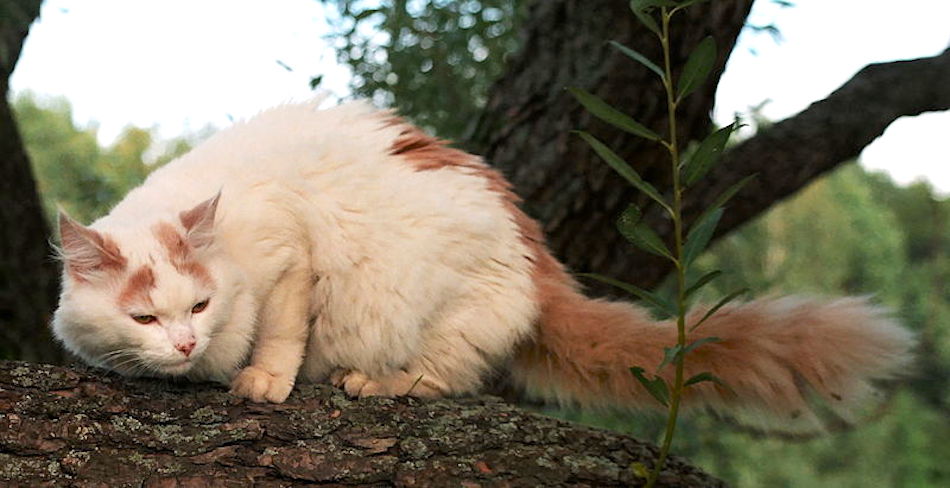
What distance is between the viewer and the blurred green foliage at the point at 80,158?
3877 millimetres

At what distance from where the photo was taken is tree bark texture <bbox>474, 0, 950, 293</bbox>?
8.98ft

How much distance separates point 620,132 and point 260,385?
1.34 metres

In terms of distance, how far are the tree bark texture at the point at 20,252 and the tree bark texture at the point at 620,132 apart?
4.44ft

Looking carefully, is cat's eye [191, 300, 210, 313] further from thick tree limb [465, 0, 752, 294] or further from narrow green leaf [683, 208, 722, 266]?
thick tree limb [465, 0, 752, 294]

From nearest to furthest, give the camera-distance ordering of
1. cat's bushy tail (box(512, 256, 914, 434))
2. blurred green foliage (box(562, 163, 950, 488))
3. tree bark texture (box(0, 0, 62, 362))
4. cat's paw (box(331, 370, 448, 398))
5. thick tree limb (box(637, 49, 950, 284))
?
1. cat's bushy tail (box(512, 256, 914, 434))
2. cat's paw (box(331, 370, 448, 398))
3. tree bark texture (box(0, 0, 62, 362))
4. thick tree limb (box(637, 49, 950, 284))
5. blurred green foliage (box(562, 163, 950, 488))

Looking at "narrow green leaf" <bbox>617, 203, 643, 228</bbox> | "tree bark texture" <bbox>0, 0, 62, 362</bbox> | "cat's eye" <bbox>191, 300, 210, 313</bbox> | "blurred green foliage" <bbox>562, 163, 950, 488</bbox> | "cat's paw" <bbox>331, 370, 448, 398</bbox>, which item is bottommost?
"blurred green foliage" <bbox>562, 163, 950, 488</bbox>

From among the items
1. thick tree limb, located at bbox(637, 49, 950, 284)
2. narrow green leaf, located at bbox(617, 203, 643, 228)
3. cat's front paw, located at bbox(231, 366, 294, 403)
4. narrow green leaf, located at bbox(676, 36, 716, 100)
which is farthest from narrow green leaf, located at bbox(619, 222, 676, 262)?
thick tree limb, located at bbox(637, 49, 950, 284)

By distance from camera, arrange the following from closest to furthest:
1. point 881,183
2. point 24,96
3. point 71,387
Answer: point 71,387 → point 24,96 → point 881,183

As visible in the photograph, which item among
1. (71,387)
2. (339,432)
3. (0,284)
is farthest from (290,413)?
(0,284)

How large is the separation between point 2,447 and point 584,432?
40.5 inches

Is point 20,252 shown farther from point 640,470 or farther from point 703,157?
point 703,157

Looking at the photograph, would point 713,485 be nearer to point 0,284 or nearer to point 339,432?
point 339,432

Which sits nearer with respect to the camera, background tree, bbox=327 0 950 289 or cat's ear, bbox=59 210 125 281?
cat's ear, bbox=59 210 125 281

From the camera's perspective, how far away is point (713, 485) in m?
1.90
